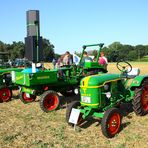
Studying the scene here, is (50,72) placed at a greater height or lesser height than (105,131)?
greater

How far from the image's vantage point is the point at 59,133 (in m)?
5.78

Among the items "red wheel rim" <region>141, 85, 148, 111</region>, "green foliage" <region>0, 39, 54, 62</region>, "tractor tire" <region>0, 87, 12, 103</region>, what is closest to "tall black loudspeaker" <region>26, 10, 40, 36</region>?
"tractor tire" <region>0, 87, 12, 103</region>

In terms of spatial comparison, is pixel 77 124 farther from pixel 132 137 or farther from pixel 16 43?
pixel 16 43

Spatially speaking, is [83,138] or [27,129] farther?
[27,129]

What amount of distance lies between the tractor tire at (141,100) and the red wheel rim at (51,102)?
234 cm

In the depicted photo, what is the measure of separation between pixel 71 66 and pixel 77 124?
123 inches

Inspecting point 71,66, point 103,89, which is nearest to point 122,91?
point 103,89

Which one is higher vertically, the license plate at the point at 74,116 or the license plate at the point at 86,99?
the license plate at the point at 86,99

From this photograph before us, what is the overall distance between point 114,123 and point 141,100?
1.33 m

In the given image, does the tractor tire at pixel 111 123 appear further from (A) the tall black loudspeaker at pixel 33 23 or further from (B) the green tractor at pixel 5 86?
(B) the green tractor at pixel 5 86

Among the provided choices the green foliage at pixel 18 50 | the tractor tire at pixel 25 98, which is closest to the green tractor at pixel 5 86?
the tractor tire at pixel 25 98

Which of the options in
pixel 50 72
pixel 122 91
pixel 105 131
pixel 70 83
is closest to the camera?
pixel 105 131

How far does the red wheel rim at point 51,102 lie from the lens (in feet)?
25.8

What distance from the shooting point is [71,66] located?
9094 millimetres
